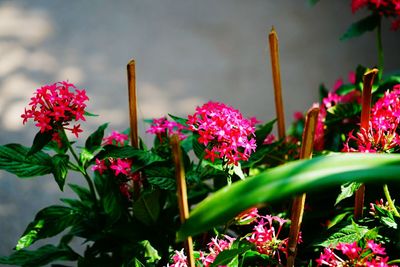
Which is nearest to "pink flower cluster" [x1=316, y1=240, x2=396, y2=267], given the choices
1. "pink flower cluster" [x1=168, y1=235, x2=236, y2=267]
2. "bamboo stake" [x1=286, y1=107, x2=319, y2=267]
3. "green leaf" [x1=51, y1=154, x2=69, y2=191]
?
"bamboo stake" [x1=286, y1=107, x2=319, y2=267]

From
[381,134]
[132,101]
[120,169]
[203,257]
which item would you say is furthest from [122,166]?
[381,134]

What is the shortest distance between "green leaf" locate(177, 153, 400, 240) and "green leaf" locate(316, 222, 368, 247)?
0.33 m

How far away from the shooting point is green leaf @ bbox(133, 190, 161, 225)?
0.87 metres

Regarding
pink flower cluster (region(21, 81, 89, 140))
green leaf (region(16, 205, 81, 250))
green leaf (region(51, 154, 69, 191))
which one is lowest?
green leaf (region(16, 205, 81, 250))

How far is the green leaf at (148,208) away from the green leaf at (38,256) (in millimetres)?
183

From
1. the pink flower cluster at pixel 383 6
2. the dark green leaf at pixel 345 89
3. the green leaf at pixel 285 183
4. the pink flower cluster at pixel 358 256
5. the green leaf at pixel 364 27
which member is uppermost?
the pink flower cluster at pixel 383 6

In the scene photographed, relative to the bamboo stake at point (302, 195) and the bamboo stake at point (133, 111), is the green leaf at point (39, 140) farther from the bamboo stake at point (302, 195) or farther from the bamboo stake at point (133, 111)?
the bamboo stake at point (302, 195)

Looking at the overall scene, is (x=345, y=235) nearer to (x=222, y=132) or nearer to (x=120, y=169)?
(x=222, y=132)

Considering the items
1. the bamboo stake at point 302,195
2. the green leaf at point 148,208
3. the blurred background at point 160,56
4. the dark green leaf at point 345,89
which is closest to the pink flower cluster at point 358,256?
the bamboo stake at point 302,195

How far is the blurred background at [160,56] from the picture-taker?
4.18ft

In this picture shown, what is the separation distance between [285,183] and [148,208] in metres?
0.47

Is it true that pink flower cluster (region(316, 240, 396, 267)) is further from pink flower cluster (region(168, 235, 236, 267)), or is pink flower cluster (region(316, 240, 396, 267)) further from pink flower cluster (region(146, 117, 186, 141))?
pink flower cluster (region(146, 117, 186, 141))

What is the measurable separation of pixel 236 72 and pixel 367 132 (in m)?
0.80

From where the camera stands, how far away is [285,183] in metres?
0.46
